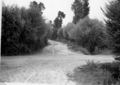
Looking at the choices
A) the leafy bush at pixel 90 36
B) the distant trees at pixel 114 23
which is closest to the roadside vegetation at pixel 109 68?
the distant trees at pixel 114 23

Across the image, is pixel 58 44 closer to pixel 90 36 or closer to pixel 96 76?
pixel 90 36

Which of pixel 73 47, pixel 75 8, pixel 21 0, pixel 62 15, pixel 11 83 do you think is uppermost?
pixel 21 0

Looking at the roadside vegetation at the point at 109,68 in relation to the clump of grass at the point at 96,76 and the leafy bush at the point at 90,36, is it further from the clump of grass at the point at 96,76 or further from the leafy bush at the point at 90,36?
the leafy bush at the point at 90,36

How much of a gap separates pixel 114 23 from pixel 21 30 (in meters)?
3.18

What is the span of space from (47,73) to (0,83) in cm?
92

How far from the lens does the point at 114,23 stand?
2.78 m

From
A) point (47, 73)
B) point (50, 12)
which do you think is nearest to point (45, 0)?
point (50, 12)

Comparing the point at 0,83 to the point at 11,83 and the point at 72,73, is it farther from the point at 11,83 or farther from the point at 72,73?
the point at 72,73

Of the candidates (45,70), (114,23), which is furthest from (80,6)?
(45,70)

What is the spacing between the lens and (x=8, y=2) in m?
4.19

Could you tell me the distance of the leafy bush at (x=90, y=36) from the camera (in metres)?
Answer: 4.33

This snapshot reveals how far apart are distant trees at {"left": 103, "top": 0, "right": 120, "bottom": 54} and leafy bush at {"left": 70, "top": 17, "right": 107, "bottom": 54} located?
0.84 meters

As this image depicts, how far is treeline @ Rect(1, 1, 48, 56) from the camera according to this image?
14.7 feet

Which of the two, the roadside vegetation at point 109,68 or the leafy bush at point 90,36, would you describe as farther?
the leafy bush at point 90,36
